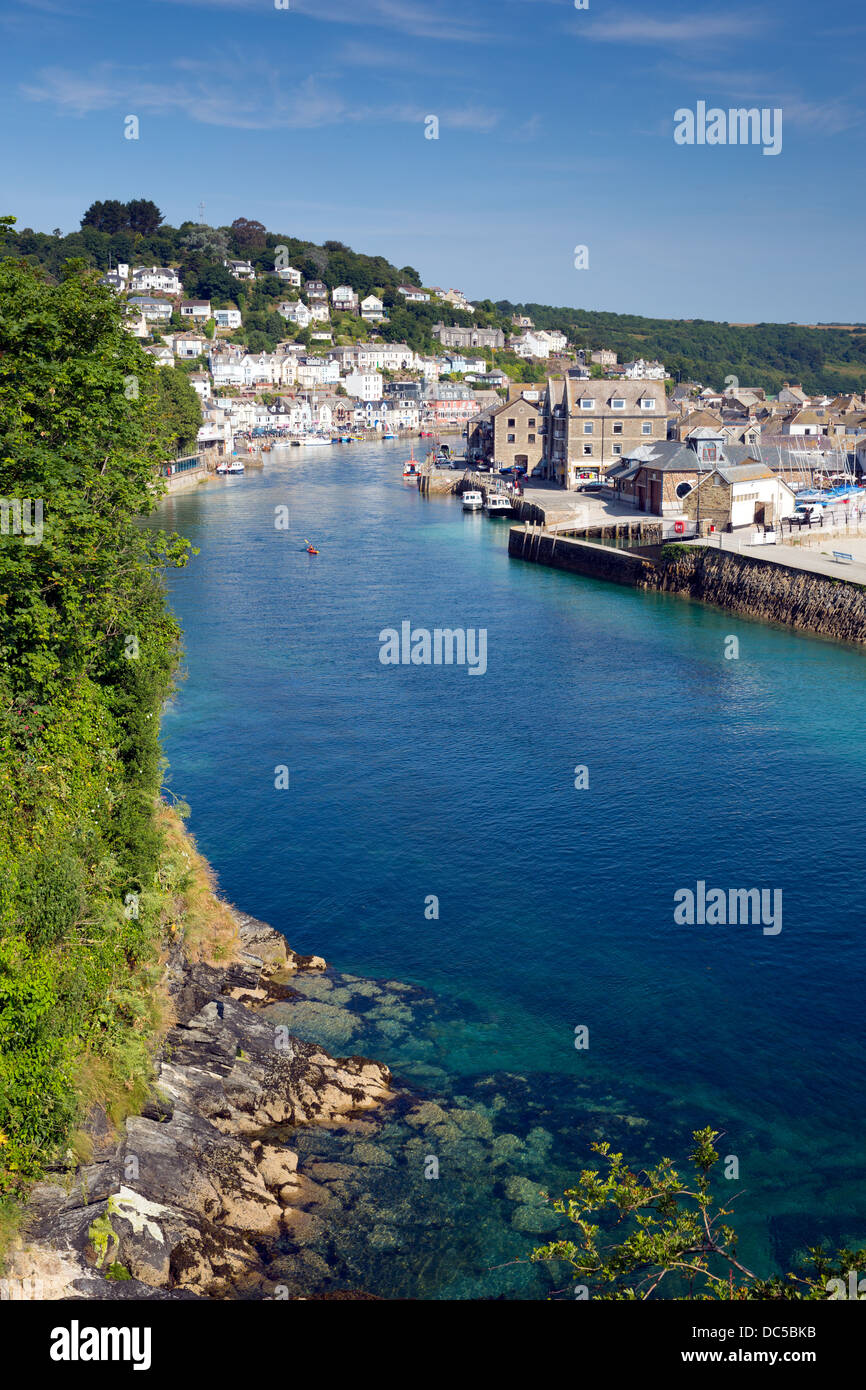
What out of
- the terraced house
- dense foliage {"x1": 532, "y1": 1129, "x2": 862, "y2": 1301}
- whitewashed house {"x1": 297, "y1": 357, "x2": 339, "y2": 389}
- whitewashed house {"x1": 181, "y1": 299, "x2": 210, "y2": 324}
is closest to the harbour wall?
the terraced house

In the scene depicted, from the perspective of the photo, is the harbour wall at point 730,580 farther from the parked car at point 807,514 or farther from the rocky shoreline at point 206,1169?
the rocky shoreline at point 206,1169

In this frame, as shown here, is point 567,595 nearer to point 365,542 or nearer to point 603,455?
point 365,542

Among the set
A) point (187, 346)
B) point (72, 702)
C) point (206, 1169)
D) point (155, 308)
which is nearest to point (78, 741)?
point (72, 702)

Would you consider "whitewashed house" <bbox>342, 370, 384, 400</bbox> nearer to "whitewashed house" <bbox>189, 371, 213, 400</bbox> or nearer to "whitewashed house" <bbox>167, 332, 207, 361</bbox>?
"whitewashed house" <bbox>167, 332, 207, 361</bbox>

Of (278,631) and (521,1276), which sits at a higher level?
(278,631)
